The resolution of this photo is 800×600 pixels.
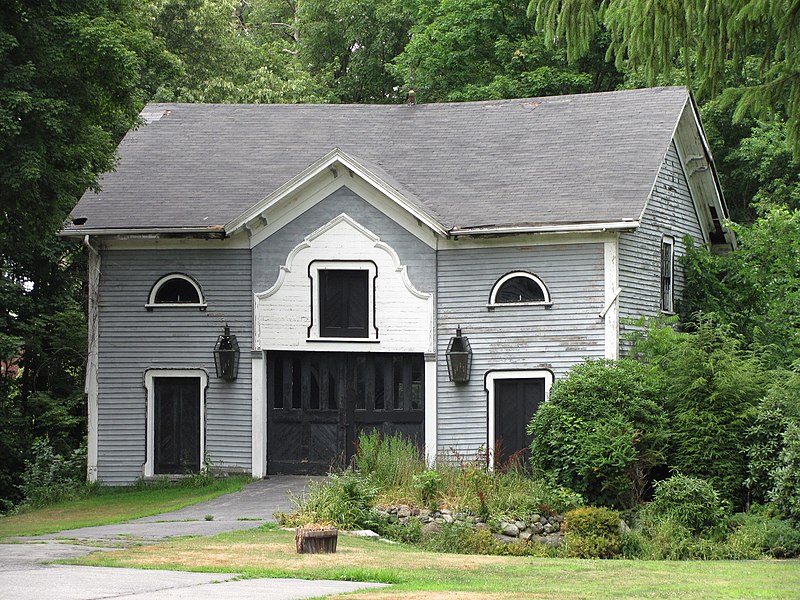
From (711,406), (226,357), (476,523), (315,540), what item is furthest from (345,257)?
(315,540)

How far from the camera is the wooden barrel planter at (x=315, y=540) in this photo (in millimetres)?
13852

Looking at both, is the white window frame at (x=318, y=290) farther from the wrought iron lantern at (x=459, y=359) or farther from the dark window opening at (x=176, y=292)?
the dark window opening at (x=176, y=292)

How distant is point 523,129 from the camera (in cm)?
2570

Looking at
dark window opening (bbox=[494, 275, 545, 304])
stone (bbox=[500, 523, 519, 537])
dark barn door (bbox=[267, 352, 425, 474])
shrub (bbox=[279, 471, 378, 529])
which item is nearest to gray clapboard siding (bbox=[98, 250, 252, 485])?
dark barn door (bbox=[267, 352, 425, 474])

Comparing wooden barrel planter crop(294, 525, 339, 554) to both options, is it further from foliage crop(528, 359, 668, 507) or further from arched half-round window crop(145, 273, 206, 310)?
arched half-round window crop(145, 273, 206, 310)

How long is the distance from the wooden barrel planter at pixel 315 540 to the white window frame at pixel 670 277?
39.3 feet

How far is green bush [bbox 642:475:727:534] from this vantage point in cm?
1812

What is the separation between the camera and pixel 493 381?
2258 centimetres

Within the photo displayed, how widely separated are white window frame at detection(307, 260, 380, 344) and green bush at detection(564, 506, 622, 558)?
21.2 feet

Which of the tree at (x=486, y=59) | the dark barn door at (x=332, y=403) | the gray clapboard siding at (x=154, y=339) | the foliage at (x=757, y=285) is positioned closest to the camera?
the dark barn door at (x=332, y=403)

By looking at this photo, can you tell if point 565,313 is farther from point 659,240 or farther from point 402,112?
point 402,112

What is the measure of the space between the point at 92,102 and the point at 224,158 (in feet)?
18.8

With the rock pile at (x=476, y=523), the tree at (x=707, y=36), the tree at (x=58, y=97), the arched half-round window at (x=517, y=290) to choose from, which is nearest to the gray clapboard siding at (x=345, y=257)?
the arched half-round window at (x=517, y=290)

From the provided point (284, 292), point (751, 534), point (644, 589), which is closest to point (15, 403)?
point (284, 292)
